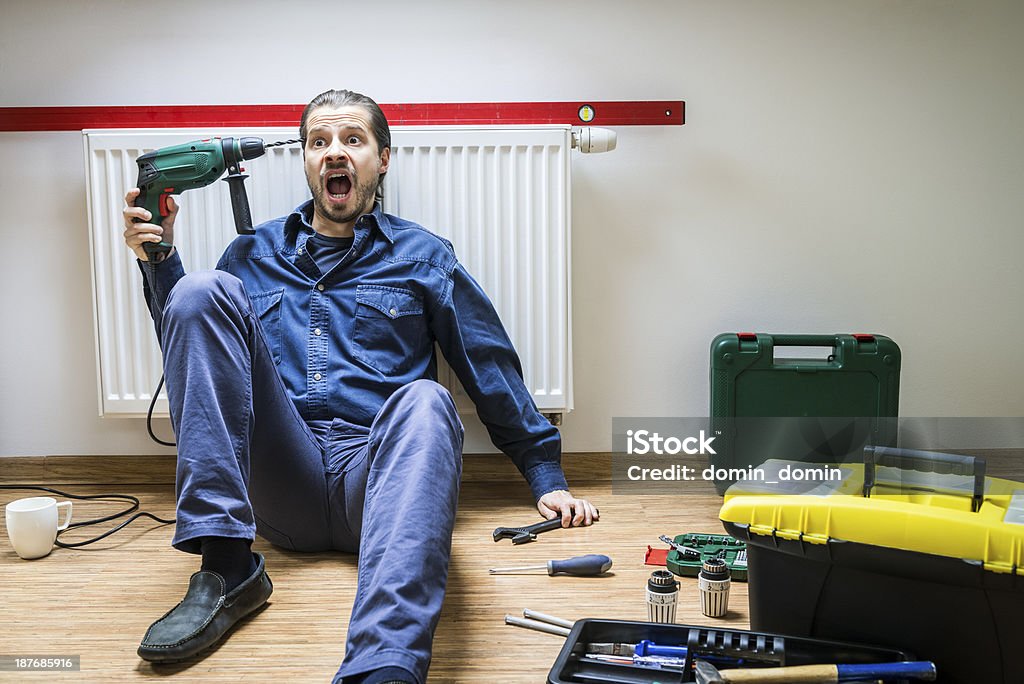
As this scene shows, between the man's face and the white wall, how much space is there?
0.95ft

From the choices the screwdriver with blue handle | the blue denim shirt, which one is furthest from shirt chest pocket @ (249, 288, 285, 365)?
the screwdriver with blue handle

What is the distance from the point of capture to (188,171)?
172 cm

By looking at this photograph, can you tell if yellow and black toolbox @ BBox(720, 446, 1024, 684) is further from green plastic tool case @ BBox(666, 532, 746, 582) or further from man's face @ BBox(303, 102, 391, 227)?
man's face @ BBox(303, 102, 391, 227)

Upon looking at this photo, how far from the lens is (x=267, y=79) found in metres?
2.01

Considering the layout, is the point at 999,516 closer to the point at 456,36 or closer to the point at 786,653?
the point at 786,653

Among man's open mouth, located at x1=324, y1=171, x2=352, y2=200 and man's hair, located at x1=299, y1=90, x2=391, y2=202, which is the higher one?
man's hair, located at x1=299, y1=90, x2=391, y2=202

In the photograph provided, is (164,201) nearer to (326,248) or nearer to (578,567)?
(326,248)

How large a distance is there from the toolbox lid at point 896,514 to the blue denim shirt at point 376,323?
0.72 meters

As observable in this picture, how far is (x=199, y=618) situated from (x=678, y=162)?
4.56 ft

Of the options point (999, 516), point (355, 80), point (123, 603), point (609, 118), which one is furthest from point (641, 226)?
point (123, 603)

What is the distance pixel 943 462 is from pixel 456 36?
1374 mm

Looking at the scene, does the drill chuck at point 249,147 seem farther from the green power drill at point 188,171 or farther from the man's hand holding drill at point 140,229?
the man's hand holding drill at point 140,229

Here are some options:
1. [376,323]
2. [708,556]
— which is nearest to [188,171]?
[376,323]

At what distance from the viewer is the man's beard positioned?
174 centimetres
